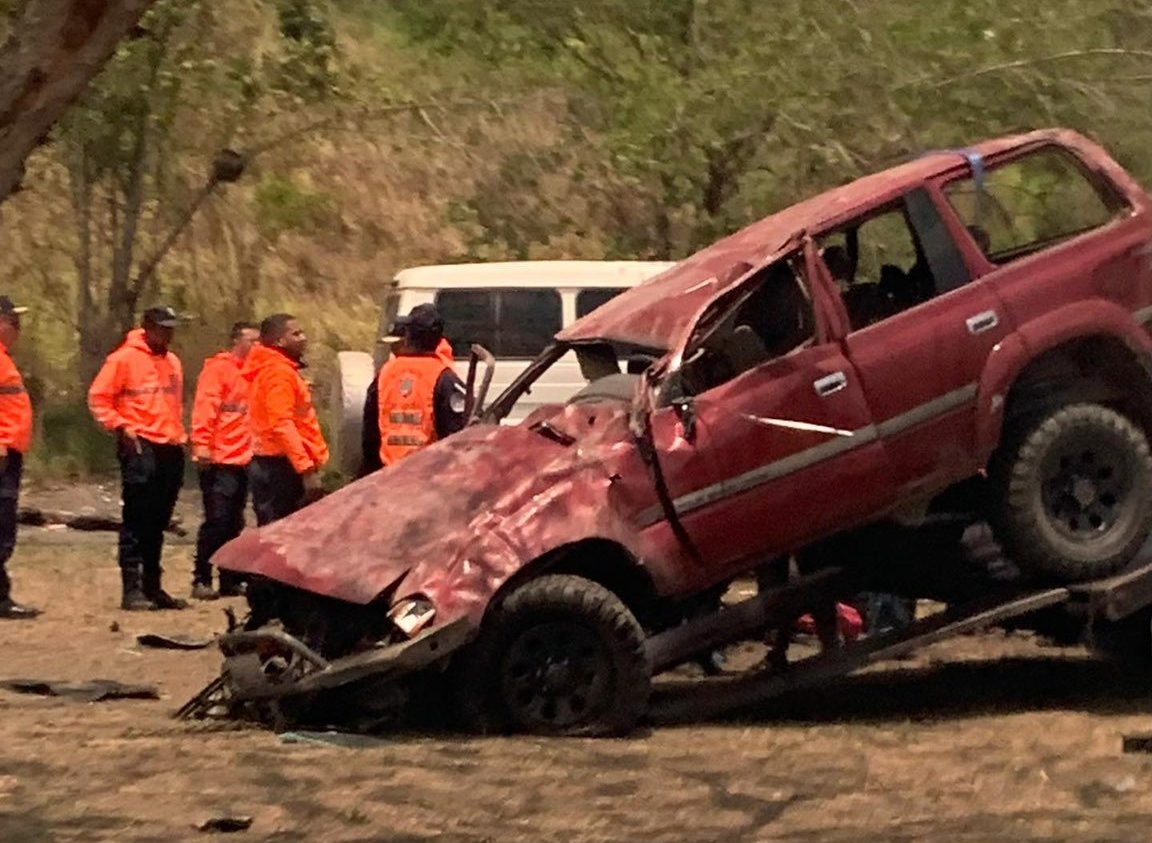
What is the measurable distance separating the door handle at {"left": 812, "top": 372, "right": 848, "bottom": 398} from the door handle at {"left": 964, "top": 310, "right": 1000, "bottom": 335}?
1.92ft

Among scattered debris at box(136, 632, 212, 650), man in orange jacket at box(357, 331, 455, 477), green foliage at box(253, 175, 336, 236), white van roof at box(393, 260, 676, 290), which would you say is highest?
green foliage at box(253, 175, 336, 236)

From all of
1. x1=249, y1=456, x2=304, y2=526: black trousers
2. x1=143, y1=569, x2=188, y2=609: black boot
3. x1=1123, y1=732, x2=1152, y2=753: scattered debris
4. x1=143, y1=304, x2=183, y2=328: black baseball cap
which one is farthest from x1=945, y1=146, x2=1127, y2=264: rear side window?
x1=143, y1=569, x2=188, y2=609: black boot

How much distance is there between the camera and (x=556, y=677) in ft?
30.8

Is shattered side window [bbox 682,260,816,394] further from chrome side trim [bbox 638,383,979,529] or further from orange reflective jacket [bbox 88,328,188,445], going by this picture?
orange reflective jacket [bbox 88,328,188,445]

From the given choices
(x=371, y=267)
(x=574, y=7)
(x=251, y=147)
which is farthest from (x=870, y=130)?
(x=371, y=267)

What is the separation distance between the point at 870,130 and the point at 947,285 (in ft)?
36.5

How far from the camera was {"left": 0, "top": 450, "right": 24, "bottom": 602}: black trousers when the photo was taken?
523 inches

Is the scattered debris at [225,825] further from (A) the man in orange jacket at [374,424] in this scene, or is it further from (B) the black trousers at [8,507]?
(B) the black trousers at [8,507]

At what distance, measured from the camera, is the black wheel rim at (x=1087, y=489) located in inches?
385

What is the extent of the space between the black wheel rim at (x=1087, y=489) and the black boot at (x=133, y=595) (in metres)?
6.06

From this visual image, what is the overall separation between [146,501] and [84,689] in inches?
129

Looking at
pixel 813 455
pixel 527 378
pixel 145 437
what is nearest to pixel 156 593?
pixel 145 437

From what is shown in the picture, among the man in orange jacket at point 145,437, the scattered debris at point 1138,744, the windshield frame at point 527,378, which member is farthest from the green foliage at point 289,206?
the scattered debris at point 1138,744

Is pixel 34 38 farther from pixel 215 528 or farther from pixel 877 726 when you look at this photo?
Result: pixel 215 528
